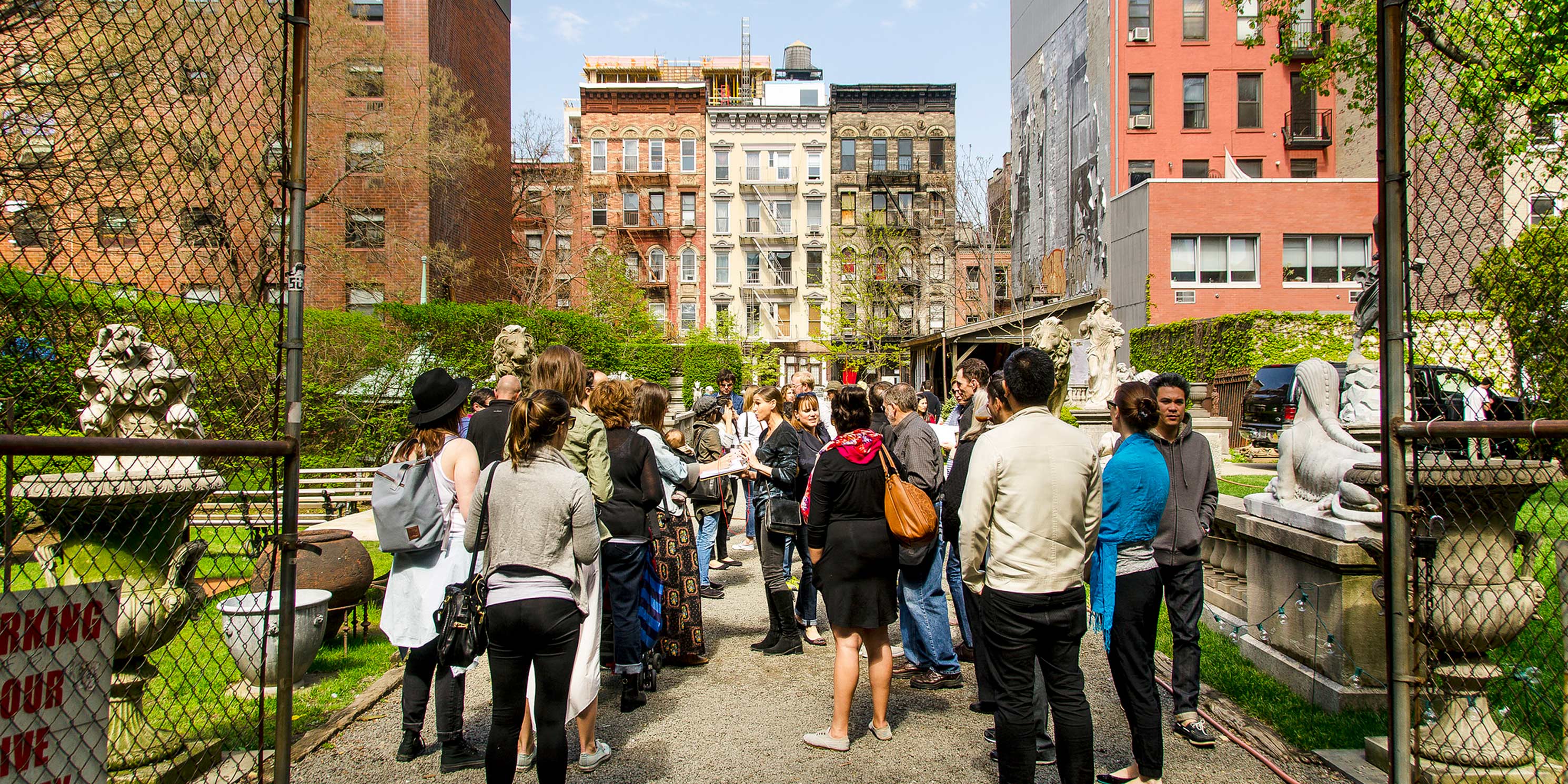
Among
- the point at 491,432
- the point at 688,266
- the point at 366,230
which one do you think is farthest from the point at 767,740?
the point at 688,266

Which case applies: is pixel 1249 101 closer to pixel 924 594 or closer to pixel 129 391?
pixel 924 594

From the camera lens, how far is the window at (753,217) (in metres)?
50.3

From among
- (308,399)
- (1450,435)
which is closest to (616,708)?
(1450,435)

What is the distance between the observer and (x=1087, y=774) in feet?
12.6

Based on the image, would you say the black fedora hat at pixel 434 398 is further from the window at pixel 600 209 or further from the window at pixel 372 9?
the window at pixel 600 209

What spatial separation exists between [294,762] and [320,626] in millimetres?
1087

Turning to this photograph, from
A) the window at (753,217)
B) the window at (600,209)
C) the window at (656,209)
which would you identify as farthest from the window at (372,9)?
the window at (753,217)

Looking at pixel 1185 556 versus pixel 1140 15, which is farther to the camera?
pixel 1140 15

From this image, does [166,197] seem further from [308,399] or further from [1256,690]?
[308,399]

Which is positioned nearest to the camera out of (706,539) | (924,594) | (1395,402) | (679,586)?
(1395,402)

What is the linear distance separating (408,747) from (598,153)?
48.7 metres

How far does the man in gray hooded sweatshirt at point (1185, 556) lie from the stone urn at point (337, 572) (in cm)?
538

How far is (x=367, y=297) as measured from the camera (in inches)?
1192

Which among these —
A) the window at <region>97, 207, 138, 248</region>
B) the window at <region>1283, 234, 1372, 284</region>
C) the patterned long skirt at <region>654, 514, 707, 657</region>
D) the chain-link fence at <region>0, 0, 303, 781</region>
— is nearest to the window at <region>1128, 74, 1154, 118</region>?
the window at <region>1283, 234, 1372, 284</region>
